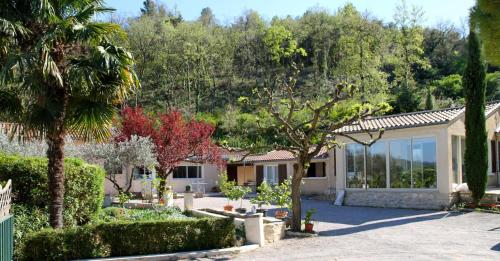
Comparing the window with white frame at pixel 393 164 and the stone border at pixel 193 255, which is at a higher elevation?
the window with white frame at pixel 393 164

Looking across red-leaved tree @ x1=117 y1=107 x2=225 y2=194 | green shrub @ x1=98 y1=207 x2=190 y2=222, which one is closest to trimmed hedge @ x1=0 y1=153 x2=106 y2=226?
green shrub @ x1=98 y1=207 x2=190 y2=222

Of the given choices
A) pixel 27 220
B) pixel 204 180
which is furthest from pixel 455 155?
pixel 204 180

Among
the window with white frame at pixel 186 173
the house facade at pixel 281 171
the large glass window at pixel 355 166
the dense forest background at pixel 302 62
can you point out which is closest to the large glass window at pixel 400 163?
the large glass window at pixel 355 166

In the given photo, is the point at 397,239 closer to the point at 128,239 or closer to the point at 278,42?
the point at 128,239

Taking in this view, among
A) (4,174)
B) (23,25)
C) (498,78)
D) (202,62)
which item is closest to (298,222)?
(4,174)

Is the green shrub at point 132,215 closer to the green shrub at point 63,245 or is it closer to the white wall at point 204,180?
the green shrub at point 63,245

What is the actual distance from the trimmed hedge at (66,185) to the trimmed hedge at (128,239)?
82.8 inches

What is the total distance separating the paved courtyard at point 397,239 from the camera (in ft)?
39.6

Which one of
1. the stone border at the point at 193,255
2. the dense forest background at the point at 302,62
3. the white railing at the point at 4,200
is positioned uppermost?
the dense forest background at the point at 302,62

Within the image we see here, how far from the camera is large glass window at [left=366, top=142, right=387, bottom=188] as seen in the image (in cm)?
2325

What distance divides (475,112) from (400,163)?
3.79m

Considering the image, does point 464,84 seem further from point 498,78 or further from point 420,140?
point 498,78

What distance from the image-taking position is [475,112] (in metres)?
20.5

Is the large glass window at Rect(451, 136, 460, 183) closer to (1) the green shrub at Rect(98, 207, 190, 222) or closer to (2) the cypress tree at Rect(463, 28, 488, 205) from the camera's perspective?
(2) the cypress tree at Rect(463, 28, 488, 205)
